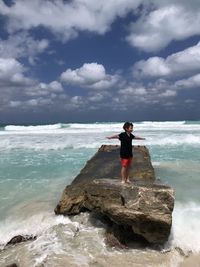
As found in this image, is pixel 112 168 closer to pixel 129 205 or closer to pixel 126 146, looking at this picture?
pixel 126 146

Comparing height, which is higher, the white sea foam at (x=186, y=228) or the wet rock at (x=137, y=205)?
the wet rock at (x=137, y=205)

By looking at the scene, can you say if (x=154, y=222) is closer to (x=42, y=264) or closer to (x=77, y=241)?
(x=77, y=241)

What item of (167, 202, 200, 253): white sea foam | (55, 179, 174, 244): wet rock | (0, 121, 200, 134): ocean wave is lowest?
(167, 202, 200, 253): white sea foam

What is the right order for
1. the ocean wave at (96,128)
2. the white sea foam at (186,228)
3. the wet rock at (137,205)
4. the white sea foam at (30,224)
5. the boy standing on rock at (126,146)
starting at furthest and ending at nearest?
the ocean wave at (96,128), the boy standing on rock at (126,146), the white sea foam at (30,224), the white sea foam at (186,228), the wet rock at (137,205)

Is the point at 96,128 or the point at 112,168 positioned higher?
the point at 112,168

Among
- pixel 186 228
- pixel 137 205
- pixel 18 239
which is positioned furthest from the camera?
pixel 186 228

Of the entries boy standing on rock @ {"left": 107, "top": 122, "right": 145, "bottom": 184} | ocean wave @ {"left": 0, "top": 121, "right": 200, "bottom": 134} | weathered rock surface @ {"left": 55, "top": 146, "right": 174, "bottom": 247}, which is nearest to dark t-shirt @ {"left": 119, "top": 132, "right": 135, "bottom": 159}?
boy standing on rock @ {"left": 107, "top": 122, "right": 145, "bottom": 184}

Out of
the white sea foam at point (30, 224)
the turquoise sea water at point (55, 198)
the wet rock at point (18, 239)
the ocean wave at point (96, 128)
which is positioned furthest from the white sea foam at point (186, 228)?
the ocean wave at point (96, 128)

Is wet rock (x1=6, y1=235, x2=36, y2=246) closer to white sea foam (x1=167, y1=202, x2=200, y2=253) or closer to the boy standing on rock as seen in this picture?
the boy standing on rock

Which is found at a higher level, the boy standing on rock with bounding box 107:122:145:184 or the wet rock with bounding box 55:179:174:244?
the boy standing on rock with bounding box 107:122:145:184

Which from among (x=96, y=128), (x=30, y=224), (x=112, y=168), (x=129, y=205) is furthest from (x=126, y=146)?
(x=96, y=128)

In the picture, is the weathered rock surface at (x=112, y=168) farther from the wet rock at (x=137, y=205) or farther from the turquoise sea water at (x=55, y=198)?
the wet rock at (x=137, y=205)

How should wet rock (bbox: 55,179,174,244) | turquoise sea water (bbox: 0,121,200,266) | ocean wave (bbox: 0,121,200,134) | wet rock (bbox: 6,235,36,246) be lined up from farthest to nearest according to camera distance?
1. ocean wave (bbox: 0,121,200,134)
2. wet rock (bbox: 6,235,36,246)
3. turquoise sea water (bbox: 0,121,200,266)
4. wet rock (bbox: 55,179,174,244)

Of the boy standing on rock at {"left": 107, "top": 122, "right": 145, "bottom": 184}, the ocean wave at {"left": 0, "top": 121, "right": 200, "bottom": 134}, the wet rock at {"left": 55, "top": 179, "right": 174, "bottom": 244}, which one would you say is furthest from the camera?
the ocean wave at {"left": 0, "top": 121, "right": 200, "bottom": 134}
